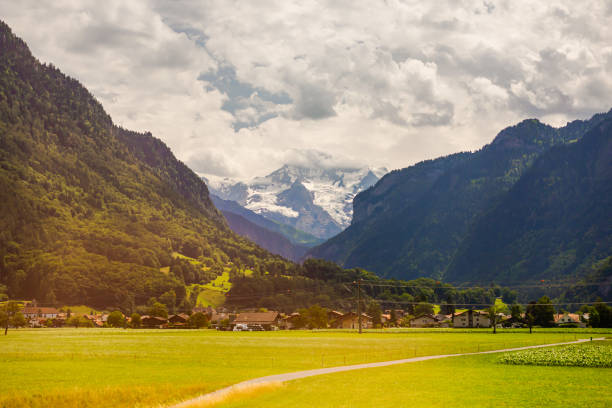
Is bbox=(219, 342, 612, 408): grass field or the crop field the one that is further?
the crop field

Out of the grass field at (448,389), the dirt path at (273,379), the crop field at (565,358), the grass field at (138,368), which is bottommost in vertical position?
the grass field at (138,368)

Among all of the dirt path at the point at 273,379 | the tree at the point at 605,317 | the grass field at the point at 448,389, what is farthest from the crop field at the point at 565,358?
the tree at the point at 605,317

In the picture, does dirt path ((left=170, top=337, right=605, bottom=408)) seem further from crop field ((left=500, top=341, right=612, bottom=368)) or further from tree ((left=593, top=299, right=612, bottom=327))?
tree ((left=593, top=299, right=612, bottom=327))

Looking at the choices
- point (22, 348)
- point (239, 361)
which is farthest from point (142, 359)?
point (22, 348)

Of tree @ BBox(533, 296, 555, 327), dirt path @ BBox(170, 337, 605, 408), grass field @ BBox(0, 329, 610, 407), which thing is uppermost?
tree @ BBox(533, 296, 555, 327)

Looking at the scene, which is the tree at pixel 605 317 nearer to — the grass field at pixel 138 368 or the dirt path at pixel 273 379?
the grass field at pixel 138 368

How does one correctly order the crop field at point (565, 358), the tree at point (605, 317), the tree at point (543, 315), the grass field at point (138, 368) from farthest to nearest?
1. the tree at point (543, 315)
2. the tree at point (605, 317)
3. the crop field at point (565, 358)
4. the grass field at point (138, 368)

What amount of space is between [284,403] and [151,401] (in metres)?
14.4

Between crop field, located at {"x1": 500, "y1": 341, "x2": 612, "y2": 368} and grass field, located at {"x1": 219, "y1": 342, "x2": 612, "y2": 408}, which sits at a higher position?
crop field, located at {"x1": 500, "y1": 341, "x2": 612, "y2": 368}

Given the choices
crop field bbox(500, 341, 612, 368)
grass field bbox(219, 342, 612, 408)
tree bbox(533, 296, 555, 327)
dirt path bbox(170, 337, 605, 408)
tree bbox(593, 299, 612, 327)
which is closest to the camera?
grass field bbox(219, 342, 612, 408)

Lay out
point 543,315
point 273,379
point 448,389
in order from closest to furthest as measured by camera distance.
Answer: point 448,389
point 273,379
point 543,315

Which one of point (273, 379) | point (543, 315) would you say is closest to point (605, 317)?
point (543, 315)

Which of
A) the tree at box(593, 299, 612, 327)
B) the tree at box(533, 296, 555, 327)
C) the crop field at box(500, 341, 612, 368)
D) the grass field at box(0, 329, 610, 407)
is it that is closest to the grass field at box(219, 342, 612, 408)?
the grass field at box(0, 329, 610, 407)

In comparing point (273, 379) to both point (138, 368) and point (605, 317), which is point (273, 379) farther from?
point (605, 317)
